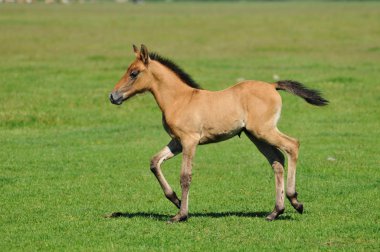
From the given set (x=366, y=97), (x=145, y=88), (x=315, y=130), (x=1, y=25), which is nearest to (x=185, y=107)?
(x=145, y=88)

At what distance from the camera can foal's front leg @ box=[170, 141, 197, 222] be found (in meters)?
11.6

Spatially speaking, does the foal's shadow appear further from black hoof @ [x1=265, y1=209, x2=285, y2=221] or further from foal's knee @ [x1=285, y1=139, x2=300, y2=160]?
foal's knee @ [x1=285, y1=139, x2=300, y2=160]

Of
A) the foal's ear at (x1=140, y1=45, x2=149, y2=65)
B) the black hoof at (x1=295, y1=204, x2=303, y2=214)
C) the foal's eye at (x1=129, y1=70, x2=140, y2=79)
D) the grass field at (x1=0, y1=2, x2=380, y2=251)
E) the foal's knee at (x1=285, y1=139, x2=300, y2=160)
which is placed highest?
the foal's ear at (x1=140, y1=45, x2=149, y2=65)

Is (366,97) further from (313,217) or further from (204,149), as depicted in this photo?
(313,217)

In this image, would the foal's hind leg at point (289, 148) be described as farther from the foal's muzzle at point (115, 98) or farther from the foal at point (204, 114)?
the foal's muzzle at point (115, 98)

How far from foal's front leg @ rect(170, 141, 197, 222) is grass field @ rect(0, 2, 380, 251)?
21 centimetres

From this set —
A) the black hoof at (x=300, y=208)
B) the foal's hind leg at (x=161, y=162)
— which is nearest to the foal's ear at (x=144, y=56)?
the foal's hind leg at (x=161, y=162)

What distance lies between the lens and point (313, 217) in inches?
467

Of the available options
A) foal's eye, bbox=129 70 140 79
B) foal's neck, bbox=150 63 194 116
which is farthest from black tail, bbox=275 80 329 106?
foal's eye, bbox=129 70 140 79

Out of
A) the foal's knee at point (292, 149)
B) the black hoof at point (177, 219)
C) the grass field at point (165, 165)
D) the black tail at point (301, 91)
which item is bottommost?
the grass field at point (165, 165)

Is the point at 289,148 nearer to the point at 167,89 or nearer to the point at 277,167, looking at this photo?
the point at 277,167

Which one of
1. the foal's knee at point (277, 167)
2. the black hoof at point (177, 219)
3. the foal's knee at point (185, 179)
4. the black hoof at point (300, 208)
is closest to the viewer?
the black hoof at point (177, 219)

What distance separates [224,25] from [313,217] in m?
45.4

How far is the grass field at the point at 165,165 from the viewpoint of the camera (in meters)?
10.9
